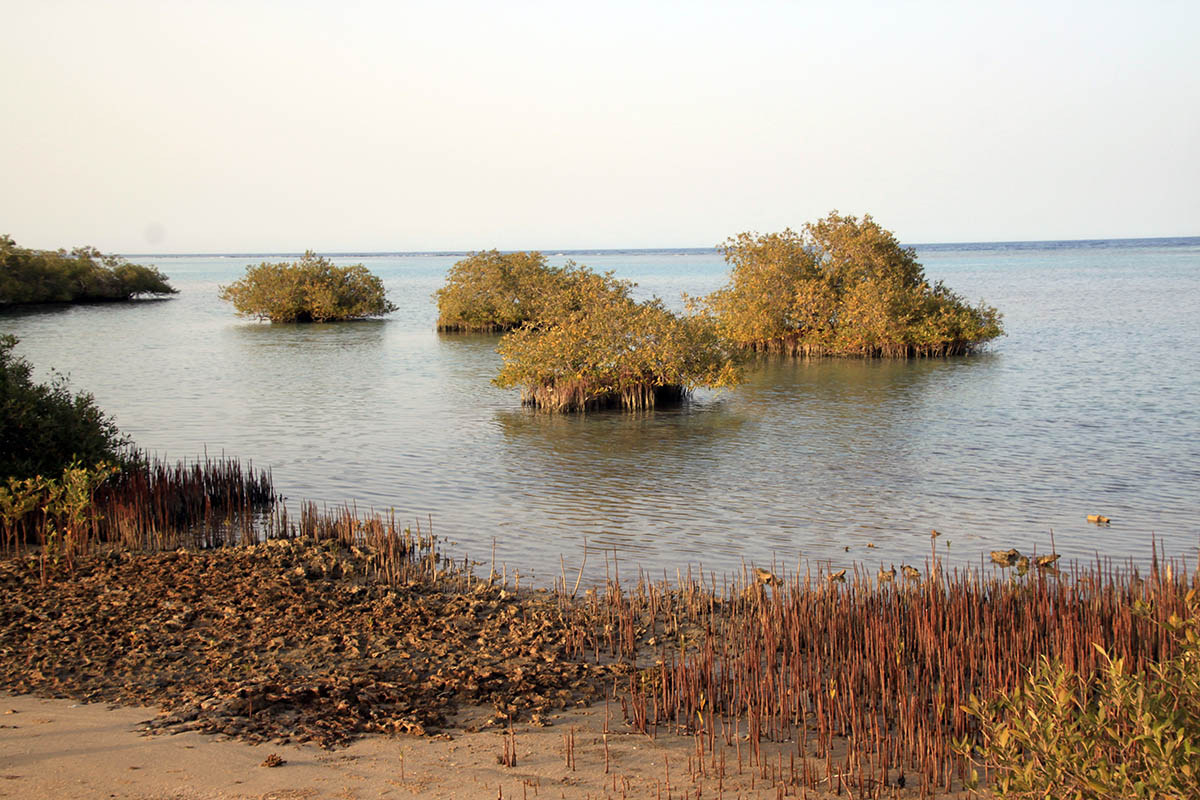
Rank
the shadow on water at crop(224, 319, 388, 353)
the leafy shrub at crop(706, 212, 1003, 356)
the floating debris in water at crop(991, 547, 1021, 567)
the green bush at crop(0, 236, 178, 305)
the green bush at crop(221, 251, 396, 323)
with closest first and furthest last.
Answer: the floating debris in water at crop(991, 547, 1021, 567) → the leafy shrub at crop(706, 212, 1003, 356) → the shadow on water at crop(224, 319, 388, 353) → the green bush at crop(221, 251, 396, 323) → the green bush at crop(0, 236, 178, 305)

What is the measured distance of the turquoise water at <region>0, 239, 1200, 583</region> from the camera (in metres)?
12.4

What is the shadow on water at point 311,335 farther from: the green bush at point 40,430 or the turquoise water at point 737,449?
the green bush at point 40,430

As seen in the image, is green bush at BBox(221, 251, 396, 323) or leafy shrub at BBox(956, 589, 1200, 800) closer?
leafy shrub at BBox(956, 589, 1200, 800)

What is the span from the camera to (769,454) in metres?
18.2

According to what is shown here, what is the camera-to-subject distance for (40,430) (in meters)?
12.1

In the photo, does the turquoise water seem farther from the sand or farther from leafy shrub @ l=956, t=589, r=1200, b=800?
leafy shrub @ l=956, t=589, r=1200, b=800

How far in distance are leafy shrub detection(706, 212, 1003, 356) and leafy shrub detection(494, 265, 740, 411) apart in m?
11.5

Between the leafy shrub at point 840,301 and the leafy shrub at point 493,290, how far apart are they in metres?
13.0

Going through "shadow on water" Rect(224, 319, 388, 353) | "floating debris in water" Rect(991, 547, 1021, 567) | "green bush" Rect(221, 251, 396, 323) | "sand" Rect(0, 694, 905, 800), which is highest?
"green bush" Rect(221, 251, 396, 323)

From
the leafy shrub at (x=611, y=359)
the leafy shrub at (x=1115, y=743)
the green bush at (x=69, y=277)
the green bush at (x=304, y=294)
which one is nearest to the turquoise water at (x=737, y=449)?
the leafy shrub at (x=611, y=359)

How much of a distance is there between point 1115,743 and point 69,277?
231 ft

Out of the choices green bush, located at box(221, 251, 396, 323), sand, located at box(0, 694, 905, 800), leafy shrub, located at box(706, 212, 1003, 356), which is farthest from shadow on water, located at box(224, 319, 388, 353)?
sand, located at box(0, 694, 905, 800)

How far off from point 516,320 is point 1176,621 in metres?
44.4

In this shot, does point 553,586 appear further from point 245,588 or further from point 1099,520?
point 1099,520
